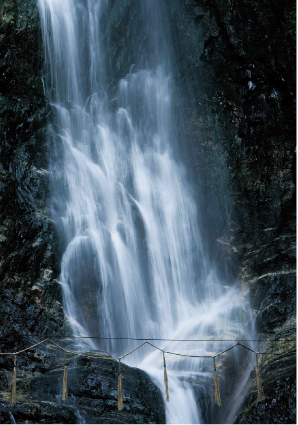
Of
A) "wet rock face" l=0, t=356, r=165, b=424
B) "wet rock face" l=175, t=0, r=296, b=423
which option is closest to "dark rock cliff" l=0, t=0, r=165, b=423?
"wet rock face" l=0, t=356, r=165, b=424

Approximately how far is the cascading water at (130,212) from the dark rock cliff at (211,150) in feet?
1.61

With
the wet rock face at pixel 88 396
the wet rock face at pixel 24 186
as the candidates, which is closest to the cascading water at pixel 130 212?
the wet rock face at pixel 24 186

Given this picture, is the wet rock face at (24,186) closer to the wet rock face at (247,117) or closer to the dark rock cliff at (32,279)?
the dark rock cliff at (32,279)

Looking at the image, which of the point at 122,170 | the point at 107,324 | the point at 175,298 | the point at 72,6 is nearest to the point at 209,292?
the point at 175,298

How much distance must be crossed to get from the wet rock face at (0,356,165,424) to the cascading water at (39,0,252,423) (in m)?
0.67

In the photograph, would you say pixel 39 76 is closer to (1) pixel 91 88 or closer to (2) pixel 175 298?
(1) pixel 91 88

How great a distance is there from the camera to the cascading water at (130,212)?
551 inches

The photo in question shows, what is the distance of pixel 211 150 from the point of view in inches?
696

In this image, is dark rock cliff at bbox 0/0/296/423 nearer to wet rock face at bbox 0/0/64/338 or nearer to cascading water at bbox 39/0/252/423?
wet rock face at bbox 0/0/64/338

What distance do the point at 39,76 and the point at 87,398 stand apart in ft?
36.6

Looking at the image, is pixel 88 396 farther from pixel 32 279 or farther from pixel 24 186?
pixel 24 186

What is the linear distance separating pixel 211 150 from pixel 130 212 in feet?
13.1

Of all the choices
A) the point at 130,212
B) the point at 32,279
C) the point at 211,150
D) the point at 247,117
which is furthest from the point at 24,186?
the point at 247,117

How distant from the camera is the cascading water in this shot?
1398cm
